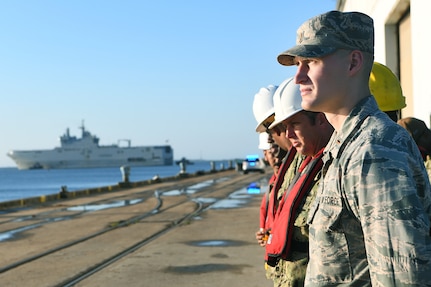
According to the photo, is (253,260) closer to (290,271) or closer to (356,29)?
(290,271)

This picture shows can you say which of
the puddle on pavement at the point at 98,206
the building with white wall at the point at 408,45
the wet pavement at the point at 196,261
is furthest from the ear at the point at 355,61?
the puddle on pavement at the point at 98,206

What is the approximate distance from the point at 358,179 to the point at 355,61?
1.39 feet

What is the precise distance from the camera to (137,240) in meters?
10.7

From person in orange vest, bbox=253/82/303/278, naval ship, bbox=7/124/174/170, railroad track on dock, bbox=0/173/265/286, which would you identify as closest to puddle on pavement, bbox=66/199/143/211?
railroad track on dock, bbox=0/173/265/286

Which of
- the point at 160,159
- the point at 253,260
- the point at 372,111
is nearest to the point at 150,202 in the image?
the point at 253,260

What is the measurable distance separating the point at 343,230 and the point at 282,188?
204 centimetres

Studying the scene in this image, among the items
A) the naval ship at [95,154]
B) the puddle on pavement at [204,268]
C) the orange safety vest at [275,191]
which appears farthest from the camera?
the naval ship at [95,154]

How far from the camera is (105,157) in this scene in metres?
166

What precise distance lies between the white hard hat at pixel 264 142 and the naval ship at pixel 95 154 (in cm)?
16088

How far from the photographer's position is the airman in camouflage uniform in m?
1.60

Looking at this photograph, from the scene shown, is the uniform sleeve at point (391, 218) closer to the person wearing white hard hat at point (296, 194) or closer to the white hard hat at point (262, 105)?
the person wearing white hard hat at point (296, 194)

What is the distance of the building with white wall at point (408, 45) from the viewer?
686 centimetres

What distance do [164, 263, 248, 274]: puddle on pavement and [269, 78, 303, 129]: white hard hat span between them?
4745 mm

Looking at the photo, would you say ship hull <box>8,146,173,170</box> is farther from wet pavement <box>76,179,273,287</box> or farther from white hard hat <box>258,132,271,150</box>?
white hard hat <box>258,132,271,150</box>
